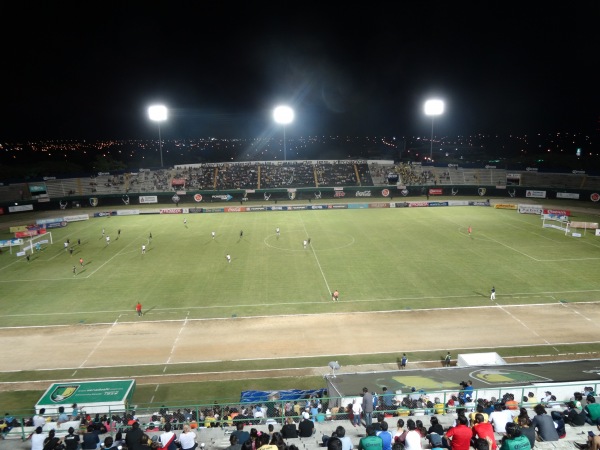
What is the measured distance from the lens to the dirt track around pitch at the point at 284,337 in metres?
25.5

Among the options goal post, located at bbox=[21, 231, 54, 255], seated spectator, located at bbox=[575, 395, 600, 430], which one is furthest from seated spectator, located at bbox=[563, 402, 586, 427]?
goal post, located at bbox=[21, 231, 54, 255]

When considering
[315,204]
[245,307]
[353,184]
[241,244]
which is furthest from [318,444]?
[353,184]

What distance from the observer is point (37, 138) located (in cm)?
15362

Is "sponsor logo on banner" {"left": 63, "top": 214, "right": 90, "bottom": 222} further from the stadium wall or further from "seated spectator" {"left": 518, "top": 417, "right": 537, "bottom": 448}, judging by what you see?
"seated spectator" {"left": 518, "top": 417, "right": 537, "bottom": 448}

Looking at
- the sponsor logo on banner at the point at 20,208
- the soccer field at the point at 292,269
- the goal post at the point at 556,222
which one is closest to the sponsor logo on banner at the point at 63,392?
the soccer field at the point at 292,269

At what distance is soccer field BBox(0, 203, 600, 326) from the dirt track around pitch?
5.10 ft

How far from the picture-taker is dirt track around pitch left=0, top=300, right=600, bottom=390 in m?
25.5

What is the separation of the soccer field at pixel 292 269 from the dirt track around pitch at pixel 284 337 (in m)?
1.55

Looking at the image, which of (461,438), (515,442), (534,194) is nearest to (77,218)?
(461,438)

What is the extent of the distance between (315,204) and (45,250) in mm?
42495

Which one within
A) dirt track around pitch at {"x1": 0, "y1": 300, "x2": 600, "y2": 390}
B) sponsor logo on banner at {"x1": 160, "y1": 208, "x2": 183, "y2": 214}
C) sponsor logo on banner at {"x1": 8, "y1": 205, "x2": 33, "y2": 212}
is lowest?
dirt track around pitch at {"x1": 0, "y1": 300, "x2": 600, "y2": 390}

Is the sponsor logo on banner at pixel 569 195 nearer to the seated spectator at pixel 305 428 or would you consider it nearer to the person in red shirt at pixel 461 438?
the person in red shirt at pixel 461 438

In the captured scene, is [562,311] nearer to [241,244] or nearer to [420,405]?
[420,405]

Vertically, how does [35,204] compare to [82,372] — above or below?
above
